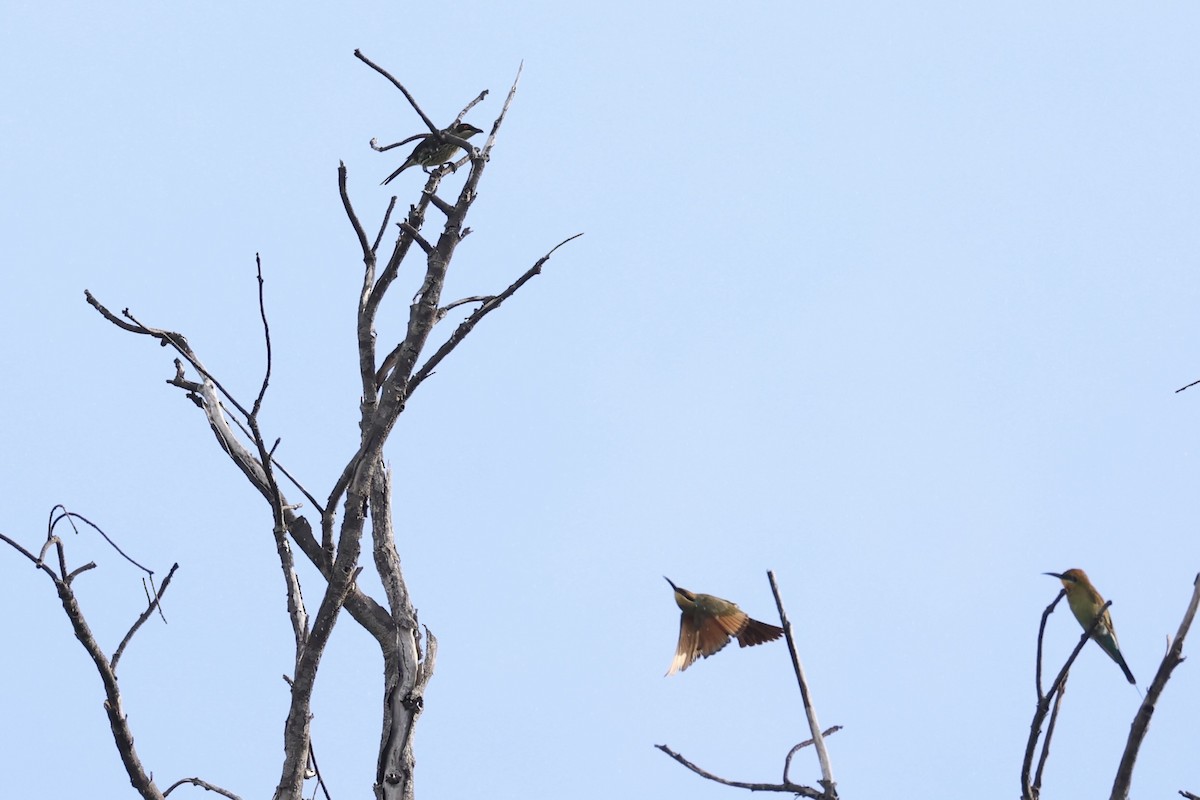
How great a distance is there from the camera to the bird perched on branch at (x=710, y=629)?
5.57 m

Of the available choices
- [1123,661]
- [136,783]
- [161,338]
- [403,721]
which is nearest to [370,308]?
[161,338]

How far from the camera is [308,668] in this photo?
4.97m

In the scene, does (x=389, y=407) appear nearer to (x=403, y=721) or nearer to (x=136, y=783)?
(x=403, y=721)

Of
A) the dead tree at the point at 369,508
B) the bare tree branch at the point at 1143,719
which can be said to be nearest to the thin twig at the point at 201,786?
the dead tree at the point at 369,508

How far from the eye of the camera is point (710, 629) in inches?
221

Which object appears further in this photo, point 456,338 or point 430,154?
point 430,154

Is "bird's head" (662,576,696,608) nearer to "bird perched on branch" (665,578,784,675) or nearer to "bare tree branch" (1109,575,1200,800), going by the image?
"bird perched on branch" (665,578,784,675)

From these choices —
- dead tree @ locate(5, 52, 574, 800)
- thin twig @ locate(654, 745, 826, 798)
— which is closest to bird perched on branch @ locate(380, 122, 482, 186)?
dead tree @ locate(5, 52, 574, 800)

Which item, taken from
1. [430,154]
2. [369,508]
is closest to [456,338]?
[369,508]

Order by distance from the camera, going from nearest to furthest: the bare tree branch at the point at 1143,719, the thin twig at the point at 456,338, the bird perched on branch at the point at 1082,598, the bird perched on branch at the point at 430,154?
the bare tree branch at the point at 1143,719, the thin twig at the point at 456,338, the bird perched on branch at the point at 1082,598, the bird perched on branch at the point at 430,154

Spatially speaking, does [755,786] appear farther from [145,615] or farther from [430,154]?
[430,154]

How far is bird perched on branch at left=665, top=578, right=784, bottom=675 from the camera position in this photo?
18.3ft

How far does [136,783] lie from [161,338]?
1.92 m

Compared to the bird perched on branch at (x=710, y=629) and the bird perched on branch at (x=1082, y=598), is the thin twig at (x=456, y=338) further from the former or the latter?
the bird perched on branch at (x=1082, y=598)
